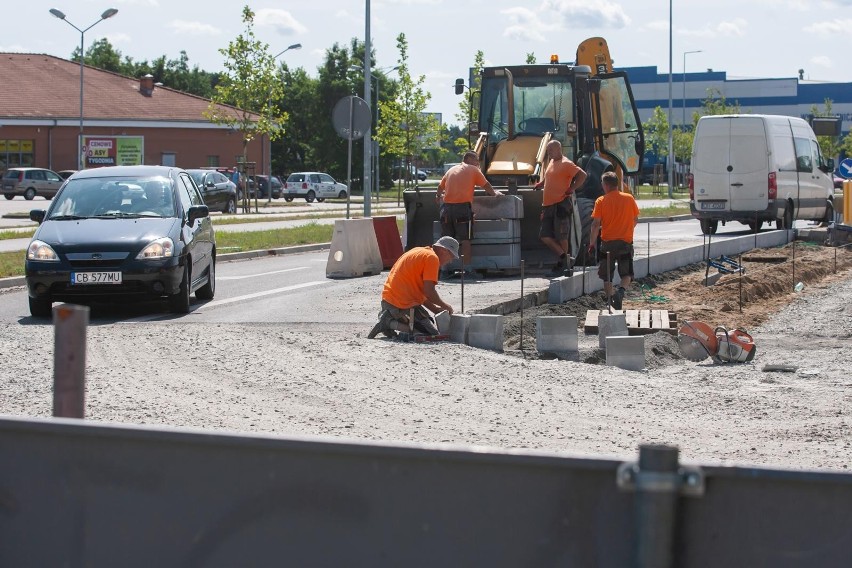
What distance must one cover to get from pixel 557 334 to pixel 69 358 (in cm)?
778

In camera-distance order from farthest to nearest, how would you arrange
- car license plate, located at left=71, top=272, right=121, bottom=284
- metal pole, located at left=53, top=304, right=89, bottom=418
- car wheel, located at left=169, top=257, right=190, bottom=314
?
car wheel, located at left=169, top=257, right=190, bottom=314
car license plate, located at left=71, top=272, right=121, bottom=284
metal pole, located at left=53, top=304, right=89, bottom=418

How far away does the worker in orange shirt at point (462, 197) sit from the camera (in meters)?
16.5

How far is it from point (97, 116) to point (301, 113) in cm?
3569

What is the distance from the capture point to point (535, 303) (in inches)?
585

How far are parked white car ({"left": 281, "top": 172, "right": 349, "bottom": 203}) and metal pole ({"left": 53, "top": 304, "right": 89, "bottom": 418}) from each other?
59.7 metres

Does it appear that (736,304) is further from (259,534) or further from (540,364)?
(259,534)

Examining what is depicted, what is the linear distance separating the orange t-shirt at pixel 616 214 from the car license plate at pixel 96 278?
5.66m

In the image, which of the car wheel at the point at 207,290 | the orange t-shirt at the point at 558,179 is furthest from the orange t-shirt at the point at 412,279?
the orange t-shirt at the point at 558,179

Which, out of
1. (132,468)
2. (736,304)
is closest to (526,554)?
Answer: (132,468)

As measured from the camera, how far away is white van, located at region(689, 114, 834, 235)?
2803 cm

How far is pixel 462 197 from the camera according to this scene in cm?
1658

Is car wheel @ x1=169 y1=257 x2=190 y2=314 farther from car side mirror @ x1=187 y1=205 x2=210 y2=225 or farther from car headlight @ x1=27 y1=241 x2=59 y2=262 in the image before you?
car headlight @ x1=27 y1=241 x2=59 y2=262

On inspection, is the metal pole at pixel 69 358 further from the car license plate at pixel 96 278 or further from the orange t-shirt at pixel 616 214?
the orange t-shirt at pixel 616 214

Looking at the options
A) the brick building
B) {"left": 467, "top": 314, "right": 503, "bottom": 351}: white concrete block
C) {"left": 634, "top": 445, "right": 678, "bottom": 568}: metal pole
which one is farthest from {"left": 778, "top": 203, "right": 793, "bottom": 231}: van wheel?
the brick building
